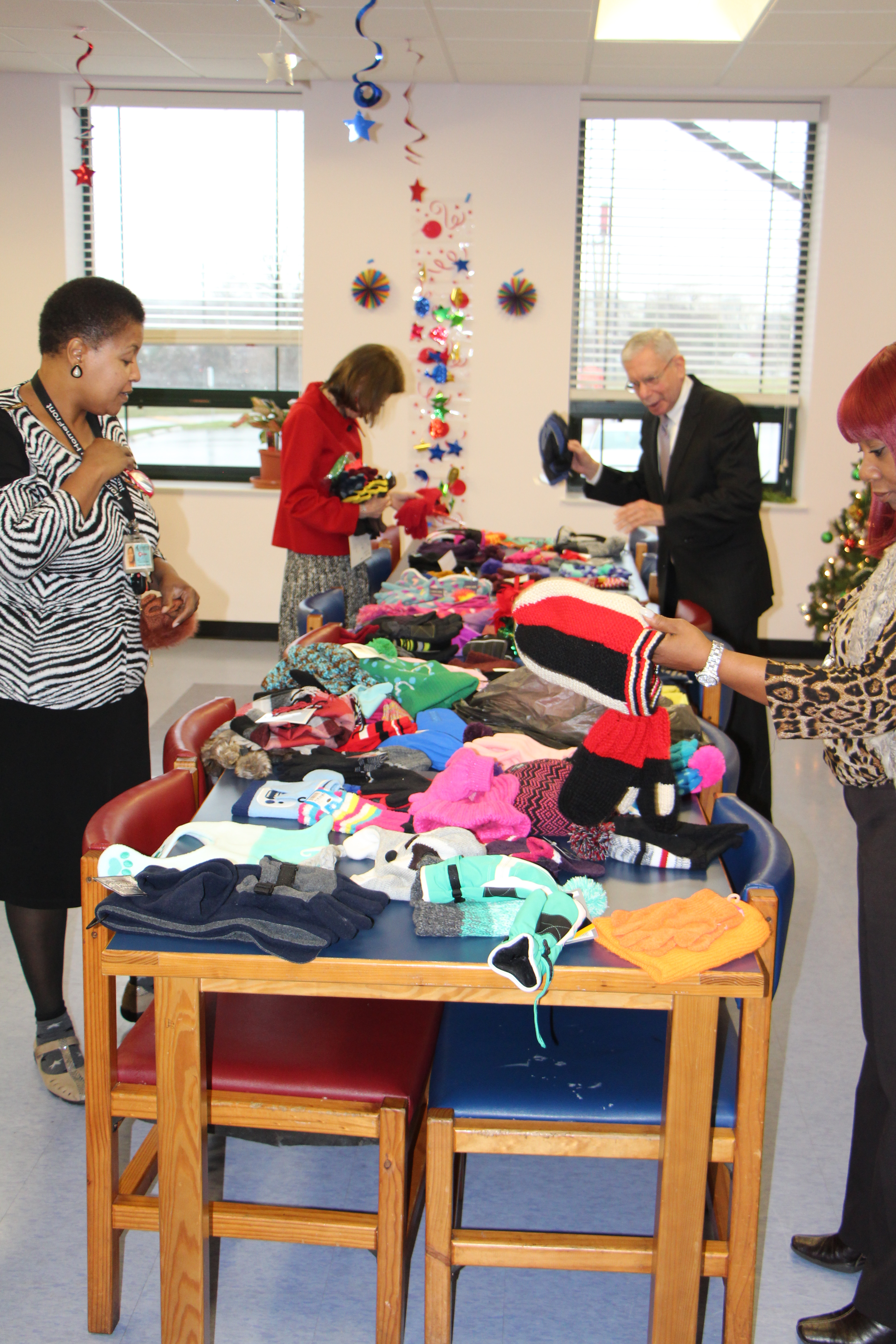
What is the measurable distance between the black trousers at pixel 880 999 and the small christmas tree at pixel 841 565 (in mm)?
3713

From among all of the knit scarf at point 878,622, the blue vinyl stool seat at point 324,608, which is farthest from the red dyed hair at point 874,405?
the blue vinyl stool seat at point 324,608

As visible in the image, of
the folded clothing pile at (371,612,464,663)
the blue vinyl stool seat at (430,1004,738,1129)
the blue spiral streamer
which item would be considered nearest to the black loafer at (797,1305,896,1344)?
the blue vinyl stool seat at (430,1004,738,1129)

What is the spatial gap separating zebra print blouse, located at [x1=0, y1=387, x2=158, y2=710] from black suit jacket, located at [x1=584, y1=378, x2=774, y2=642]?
196cm

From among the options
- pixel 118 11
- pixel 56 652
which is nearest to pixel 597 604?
pixel 56 652

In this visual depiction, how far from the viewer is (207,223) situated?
636cm

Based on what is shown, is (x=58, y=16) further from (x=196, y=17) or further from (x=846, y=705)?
(x=846, y=705)

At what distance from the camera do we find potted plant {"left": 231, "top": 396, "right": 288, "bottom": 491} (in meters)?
6.23

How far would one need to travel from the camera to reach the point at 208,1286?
5.29ft

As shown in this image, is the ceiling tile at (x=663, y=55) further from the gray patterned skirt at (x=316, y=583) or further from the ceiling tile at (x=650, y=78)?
the gray patterned skirt at (x=316, y=583)

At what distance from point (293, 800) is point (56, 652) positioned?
642 mm

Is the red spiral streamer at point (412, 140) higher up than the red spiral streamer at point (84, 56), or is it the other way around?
the red spiral streamer at point (84, 56)

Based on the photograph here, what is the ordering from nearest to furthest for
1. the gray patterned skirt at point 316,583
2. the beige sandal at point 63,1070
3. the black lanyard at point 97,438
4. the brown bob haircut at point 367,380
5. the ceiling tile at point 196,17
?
the black lanyard at point 97,438 → the beige sandal at point 63,1070 → the brown bob haircut at point 367,380 → the gray patterned skirt at point 316,583 → the ceiling tile at point 196,17

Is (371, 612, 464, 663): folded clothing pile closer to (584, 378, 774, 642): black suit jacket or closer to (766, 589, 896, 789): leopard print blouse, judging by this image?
(584, 378, 774, 642): black suit jacket

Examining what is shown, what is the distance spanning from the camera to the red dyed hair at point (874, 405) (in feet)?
5.27
